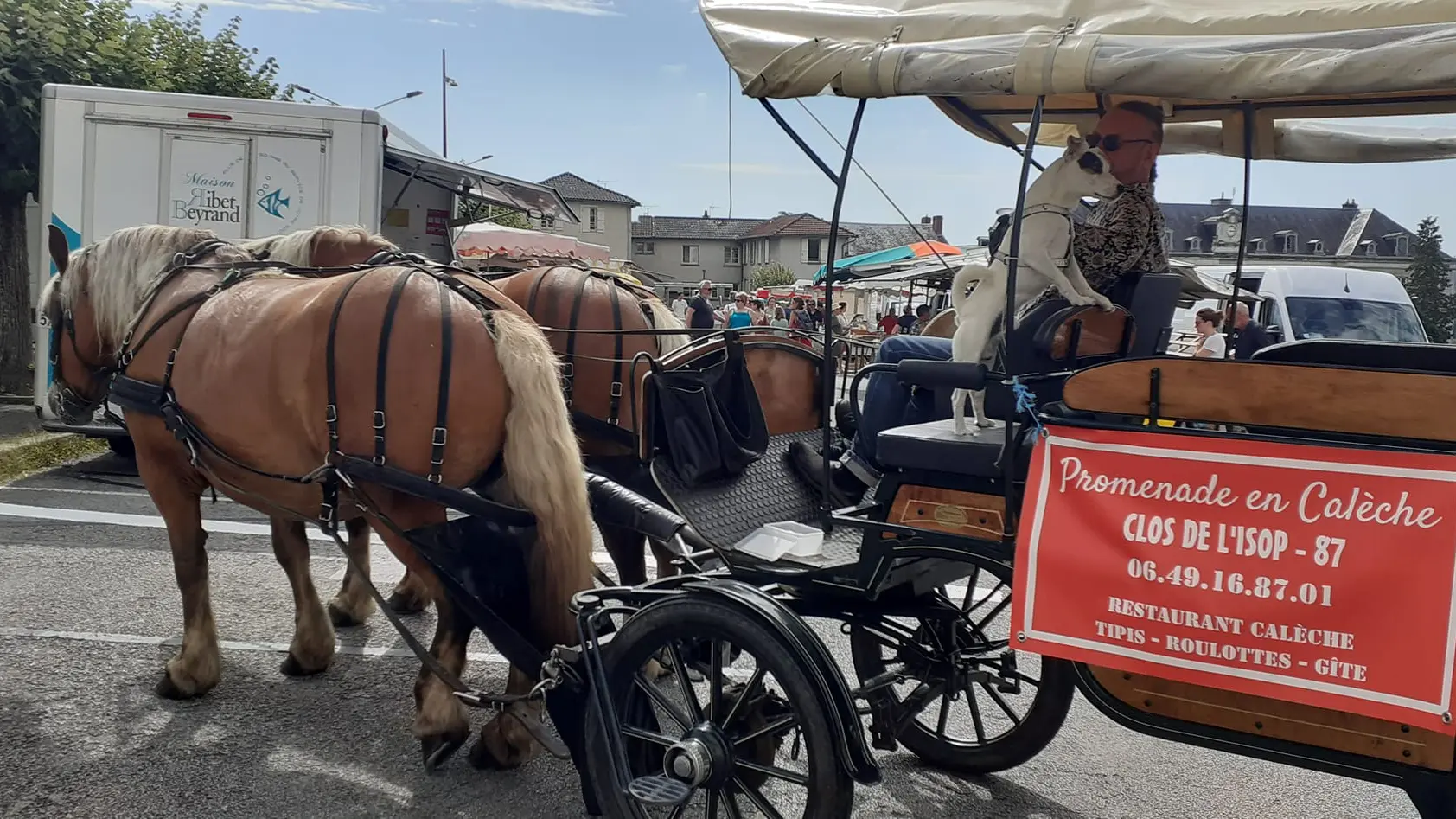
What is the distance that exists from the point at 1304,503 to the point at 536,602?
2198mm

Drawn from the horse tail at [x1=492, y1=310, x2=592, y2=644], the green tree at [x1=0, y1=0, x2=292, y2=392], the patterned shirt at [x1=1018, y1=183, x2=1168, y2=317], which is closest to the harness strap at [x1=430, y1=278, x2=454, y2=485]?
the horse tail at [x1=492, y1=310, x2=592, y2=644]

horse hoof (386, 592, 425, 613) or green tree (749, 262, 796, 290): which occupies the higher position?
green tree (749, 262, 796, 290)

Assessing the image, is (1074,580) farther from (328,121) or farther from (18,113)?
(18,113)

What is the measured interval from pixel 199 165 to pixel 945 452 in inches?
272

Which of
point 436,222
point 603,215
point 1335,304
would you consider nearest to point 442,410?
point 436,222

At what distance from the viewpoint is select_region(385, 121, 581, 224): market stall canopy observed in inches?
380

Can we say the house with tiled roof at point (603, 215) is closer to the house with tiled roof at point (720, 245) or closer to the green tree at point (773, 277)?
the house with tiled roof at point (720, 245)

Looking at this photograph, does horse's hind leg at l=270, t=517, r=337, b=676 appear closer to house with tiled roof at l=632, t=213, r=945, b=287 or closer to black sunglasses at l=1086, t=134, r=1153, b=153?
black sunglasses at l=1086, t=134, r=1153, b=153

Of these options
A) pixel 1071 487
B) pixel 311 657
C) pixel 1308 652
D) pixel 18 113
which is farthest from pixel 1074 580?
pixel 18 113

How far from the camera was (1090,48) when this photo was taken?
2312 mm

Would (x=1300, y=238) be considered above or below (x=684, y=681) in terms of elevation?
above

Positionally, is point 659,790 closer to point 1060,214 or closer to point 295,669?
point 1060,214

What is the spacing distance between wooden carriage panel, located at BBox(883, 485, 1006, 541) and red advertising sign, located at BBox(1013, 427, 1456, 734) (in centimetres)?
31

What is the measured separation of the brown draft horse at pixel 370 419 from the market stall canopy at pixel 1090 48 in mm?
1287
